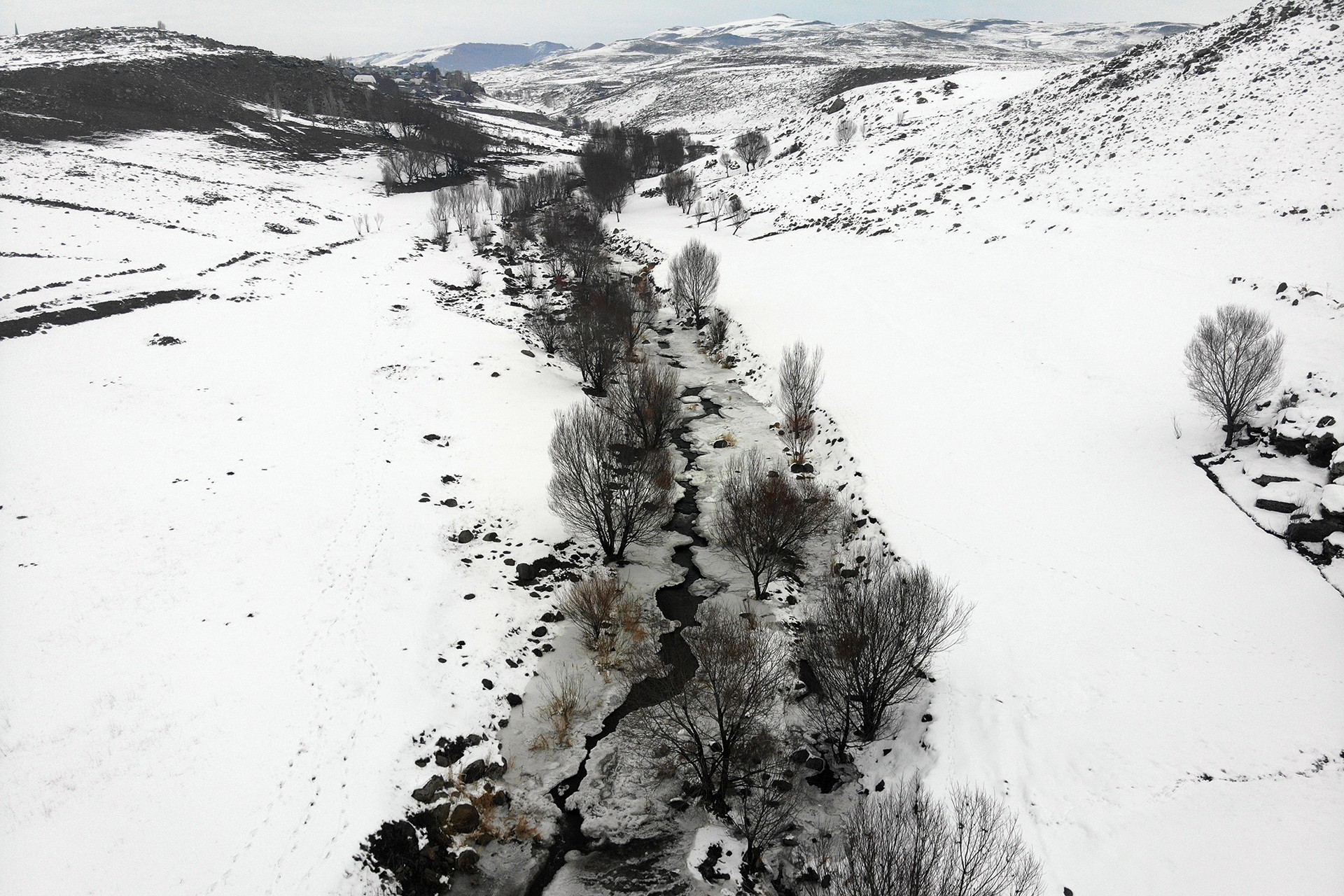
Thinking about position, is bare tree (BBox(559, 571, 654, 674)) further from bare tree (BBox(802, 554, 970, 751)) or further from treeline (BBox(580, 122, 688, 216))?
treeline (BBox(580, 122, 688, 216))

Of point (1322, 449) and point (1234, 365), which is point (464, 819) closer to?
point (1322, 449)

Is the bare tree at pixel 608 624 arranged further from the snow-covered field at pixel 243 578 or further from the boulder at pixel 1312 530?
the boulder at pixel 1312 530

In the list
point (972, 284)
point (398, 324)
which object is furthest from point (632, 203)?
point (972, 284)

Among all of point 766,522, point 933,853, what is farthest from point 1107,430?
Result: point 933,853

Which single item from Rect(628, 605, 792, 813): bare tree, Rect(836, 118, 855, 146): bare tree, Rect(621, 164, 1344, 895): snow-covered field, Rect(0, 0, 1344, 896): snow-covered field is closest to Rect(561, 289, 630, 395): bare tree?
Rect(0, 0, 1344, 896): snow-covered field

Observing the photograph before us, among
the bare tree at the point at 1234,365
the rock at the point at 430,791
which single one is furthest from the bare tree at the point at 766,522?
the bare tree at the point at 1234,365

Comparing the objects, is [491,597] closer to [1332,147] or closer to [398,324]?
[398,324]
